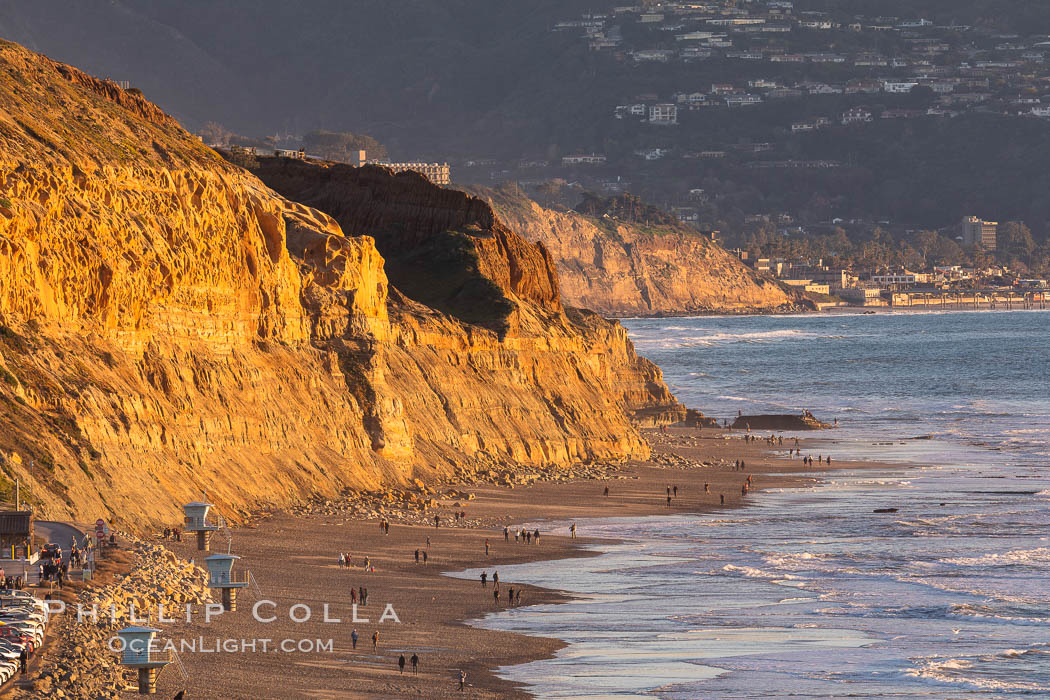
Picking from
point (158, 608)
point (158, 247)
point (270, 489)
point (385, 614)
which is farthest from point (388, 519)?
point (158, 608)

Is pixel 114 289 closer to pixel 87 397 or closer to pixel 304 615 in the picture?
pixel 87 397

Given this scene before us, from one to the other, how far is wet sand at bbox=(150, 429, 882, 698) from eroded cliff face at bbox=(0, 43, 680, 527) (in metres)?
3.45

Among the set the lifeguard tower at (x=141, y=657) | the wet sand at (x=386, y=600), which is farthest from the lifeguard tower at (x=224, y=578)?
the lifeguard tower at (x=141, y=657)

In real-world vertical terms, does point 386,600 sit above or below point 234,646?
below

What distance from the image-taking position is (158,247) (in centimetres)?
5503

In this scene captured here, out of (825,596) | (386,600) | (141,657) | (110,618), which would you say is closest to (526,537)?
(825,596)

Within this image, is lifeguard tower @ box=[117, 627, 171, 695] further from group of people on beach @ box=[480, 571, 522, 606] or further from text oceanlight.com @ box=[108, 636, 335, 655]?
group of people on beach @ box=[480, 571, 522, 606]

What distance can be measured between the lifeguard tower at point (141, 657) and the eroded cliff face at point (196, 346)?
13933 millimetres

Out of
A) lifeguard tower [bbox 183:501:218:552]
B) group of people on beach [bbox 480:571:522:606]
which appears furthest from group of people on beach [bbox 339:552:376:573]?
lifeguard tower [bbox 183:501:218:552]

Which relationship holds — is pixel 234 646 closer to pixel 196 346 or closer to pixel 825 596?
pixel 825 596

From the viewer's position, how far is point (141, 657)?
29422 mm

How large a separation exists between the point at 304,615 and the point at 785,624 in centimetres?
1216

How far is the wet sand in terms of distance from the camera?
3366 cm

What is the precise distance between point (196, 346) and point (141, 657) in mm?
27660
